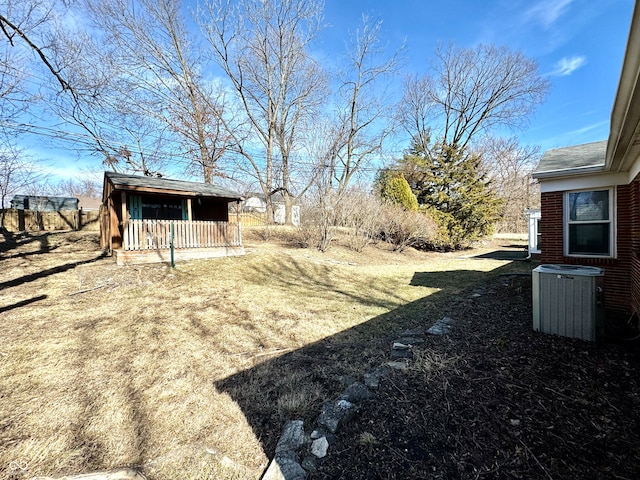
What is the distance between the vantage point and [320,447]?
206 centimetres

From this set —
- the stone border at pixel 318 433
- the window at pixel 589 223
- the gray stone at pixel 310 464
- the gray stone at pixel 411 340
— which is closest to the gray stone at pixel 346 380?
the stone border at pixel 318 433

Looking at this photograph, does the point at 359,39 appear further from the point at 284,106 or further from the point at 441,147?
the point at 441,147

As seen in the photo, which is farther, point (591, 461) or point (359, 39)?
point (359, 39)

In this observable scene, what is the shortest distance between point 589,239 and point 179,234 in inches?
428

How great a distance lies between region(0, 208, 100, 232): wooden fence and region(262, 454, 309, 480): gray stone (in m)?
24.3

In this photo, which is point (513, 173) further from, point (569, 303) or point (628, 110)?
point (628, 110)

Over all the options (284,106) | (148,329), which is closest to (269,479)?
(148,329)

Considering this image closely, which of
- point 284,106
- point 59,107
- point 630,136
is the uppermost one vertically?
point 284,106

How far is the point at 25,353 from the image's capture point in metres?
3.64

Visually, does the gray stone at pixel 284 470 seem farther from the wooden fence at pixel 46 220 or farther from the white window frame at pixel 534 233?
the wooden fence at pixel 46 220

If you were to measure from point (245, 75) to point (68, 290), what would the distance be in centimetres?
2019

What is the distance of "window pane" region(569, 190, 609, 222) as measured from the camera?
5.42 m

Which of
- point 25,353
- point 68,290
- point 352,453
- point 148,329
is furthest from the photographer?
point 68,290

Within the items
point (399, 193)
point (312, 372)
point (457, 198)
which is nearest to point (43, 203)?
point (399, 193)
